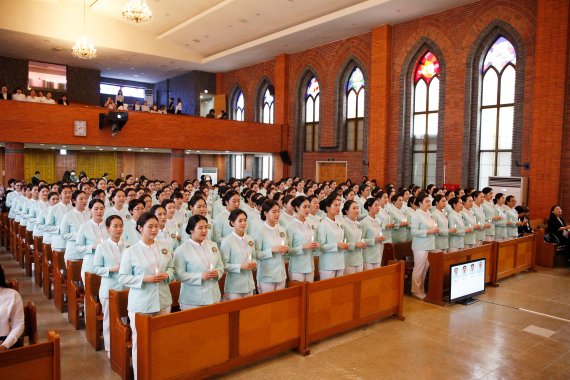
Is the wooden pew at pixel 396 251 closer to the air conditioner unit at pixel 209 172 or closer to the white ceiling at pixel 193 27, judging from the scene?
the white ceiling at pixel 193 27

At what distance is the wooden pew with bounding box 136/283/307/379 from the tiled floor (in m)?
0.24

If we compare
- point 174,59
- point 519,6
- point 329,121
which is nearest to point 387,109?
point 329,121

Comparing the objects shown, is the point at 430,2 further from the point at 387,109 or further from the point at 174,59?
the point at 174,59

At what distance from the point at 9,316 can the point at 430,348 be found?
4.43 m

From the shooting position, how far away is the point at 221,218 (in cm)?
765

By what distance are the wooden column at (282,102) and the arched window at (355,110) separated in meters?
3.40

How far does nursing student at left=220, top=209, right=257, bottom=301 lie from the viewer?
4895mm

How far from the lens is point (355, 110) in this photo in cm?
1811

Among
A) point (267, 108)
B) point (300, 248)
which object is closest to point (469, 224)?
point (300, 248)

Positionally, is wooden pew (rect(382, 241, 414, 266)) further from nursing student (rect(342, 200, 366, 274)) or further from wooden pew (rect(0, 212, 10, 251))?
wooden pew (rect(0, 212, 10, 251))

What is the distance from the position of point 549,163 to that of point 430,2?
6.08 meters

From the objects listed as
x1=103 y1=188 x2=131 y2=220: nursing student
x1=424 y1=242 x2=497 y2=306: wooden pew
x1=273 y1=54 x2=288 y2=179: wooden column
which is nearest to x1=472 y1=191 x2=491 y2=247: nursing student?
x1=424 y1=242 x2=497 y2=306: wooden pew

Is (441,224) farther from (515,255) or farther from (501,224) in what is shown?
(501,224)

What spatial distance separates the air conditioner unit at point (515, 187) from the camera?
12.2m
